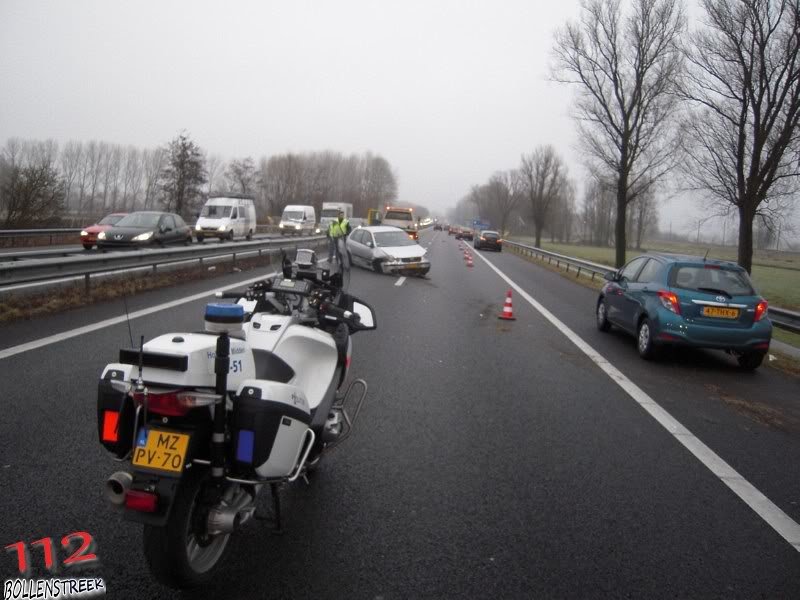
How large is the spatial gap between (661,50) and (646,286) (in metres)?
21.6


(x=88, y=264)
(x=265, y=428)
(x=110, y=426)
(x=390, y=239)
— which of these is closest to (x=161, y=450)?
(x=110, y=426)

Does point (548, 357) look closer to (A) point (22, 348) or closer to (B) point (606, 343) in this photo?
(B) point (606, 343)

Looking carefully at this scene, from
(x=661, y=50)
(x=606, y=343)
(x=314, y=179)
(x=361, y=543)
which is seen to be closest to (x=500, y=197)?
(x=314, y=179)

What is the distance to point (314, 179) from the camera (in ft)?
328

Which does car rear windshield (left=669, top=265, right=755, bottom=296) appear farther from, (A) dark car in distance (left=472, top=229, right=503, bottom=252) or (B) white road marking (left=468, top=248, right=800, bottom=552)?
(A) dark car in distance (left=472, top=229, right=503, bottom=252)

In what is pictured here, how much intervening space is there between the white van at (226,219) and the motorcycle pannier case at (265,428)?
27130 millimetres

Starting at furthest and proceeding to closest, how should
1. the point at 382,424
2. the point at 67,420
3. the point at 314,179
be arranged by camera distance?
the point at 314,179, the point at 382,424, the point at 67,420

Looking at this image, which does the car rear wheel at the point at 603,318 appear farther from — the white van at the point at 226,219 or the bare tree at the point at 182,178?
the bare tree at the point at 182,178

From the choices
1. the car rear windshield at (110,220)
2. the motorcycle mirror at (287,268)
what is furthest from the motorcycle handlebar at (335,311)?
the car rear windshield at (110,220)

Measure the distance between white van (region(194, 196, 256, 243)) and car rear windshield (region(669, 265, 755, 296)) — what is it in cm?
2355

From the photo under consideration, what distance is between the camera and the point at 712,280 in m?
8.87

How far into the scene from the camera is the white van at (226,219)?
29.2 metres

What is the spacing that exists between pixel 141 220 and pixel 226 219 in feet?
32.4

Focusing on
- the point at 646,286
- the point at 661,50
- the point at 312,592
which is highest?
the point at 661,50
